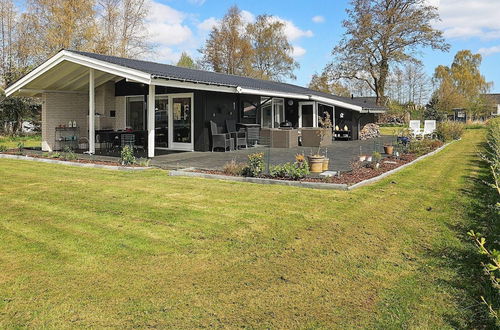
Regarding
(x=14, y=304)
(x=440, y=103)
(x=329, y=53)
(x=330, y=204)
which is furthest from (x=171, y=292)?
(x=440, y=103)

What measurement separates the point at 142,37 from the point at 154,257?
3011 cm

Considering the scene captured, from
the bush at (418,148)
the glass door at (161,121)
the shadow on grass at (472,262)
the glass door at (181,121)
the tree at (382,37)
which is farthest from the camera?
the tree at (382,37)

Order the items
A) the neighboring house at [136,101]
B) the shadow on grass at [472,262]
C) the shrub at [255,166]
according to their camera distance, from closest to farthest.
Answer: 1. the shadow on grass at [472,262]
2. the shrub at [255,166]
3. the neighboring house at [136,101]

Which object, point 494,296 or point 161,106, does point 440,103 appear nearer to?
point 161,106

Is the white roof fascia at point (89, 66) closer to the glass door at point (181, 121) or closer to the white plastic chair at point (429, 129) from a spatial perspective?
the glass door at point (181, 121)

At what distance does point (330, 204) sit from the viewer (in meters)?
6.30

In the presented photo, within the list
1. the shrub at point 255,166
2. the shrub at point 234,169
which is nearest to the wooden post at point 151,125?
the shrub at point 234,169

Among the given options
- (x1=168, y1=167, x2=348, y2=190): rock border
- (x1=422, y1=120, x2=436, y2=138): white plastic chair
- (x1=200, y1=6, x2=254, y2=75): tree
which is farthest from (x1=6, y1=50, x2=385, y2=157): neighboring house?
(x1=200, y1=6, x2=254, y2=75): tree

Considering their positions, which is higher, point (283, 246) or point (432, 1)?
point (432, 1)

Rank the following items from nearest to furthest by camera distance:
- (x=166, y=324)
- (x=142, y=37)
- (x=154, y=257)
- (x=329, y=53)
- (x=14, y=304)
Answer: (x=166, y=324) → (x=14, y=304) → (x=154, y=257) → (x=142, y=37) → (x=329, y=53)

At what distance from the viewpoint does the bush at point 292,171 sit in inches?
319

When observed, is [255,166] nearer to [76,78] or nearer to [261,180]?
[261,180]

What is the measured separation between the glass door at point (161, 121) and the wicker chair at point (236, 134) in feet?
7.81

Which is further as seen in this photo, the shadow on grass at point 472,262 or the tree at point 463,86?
the tree at point 463,86
